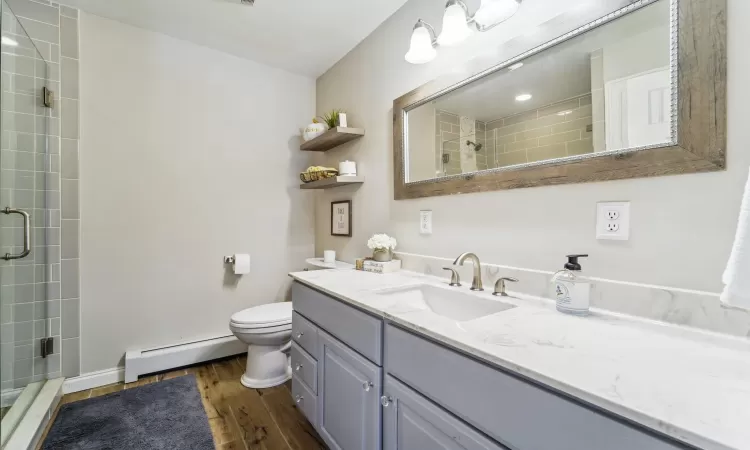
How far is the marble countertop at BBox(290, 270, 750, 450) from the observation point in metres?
0.47

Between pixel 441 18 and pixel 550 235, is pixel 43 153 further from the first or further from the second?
pixel 550 235

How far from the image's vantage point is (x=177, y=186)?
227 cm

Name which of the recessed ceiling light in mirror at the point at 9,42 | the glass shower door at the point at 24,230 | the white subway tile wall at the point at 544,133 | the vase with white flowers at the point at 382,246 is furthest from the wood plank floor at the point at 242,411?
the recessed ceiling light in mirror at the point at 9,42

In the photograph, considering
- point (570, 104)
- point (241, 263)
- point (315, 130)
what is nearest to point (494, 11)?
point (570, 104)

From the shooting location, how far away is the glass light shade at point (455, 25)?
134cm

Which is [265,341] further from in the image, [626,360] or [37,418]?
[626,360]

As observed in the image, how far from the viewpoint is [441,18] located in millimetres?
1576

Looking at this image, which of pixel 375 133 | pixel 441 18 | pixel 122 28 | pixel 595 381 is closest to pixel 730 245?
pixel 595 381

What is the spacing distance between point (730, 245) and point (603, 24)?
723 millimetres

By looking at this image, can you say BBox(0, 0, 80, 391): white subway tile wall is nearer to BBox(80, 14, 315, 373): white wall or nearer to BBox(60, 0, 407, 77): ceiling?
BBox(80, 14, 315, 373): white wall

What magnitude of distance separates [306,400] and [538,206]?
4.49ft

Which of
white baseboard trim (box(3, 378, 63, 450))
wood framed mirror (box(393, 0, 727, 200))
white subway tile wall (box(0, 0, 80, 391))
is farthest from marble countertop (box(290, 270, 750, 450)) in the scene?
white subway tile wall (box(0, 0, 80, 391))

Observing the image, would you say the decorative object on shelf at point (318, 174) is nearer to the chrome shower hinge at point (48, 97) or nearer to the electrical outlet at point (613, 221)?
the chrome shower hinge at point (48, 97)

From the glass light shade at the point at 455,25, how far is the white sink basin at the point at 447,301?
106 centimetres
